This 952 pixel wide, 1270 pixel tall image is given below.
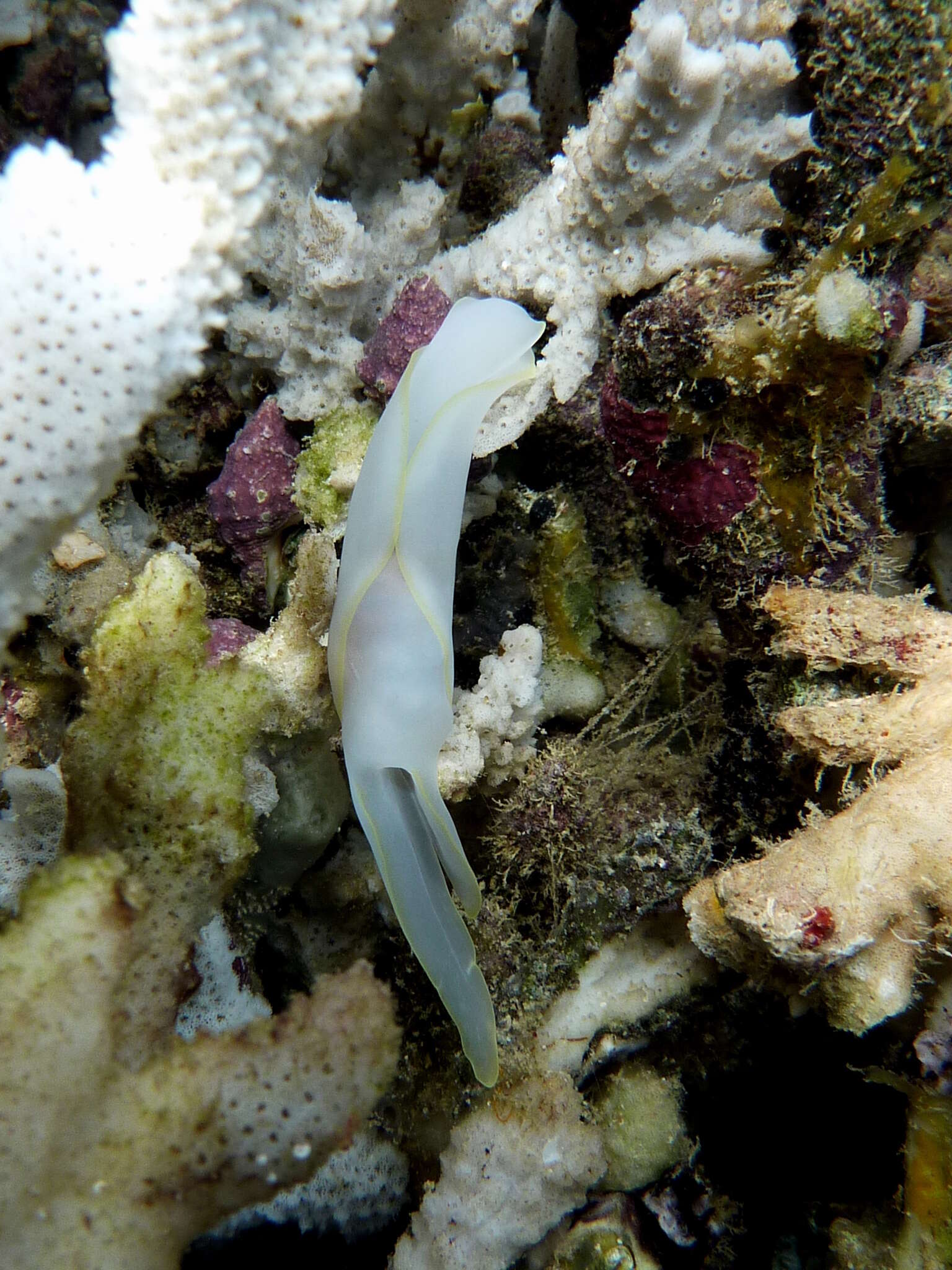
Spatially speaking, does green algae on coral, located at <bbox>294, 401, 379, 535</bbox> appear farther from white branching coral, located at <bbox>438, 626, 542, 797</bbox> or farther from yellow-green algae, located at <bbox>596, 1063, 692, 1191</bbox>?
yellow-green algae, located at <bbox>596, 1063, 692, 1191</bbox>

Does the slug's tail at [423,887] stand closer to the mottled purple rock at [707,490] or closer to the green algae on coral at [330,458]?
the green algae on coral at [330,458]

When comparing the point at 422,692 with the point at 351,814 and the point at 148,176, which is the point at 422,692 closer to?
the point at 351,814

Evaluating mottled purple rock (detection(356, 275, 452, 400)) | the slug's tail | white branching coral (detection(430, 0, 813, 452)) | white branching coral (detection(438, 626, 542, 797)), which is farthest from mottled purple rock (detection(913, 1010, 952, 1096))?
mottled purple rock (detection(356, 275, 452, 400))

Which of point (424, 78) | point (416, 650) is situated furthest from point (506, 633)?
point (424, 78)

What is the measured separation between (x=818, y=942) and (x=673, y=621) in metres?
1.20

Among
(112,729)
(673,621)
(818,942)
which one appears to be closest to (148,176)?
(112,729)

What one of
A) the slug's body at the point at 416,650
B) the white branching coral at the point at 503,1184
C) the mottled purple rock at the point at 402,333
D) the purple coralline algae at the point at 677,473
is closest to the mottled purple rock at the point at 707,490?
the purple coralline algae at the point at 677,473

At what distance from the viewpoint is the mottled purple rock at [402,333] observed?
2.20 m

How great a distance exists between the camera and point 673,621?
251 cm

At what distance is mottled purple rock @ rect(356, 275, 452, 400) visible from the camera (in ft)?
7.23

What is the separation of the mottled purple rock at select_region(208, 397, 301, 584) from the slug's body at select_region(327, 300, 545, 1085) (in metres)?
0.43

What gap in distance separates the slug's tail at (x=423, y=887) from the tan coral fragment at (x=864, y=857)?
2.17 feet

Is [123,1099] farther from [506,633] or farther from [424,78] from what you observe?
[424,78]

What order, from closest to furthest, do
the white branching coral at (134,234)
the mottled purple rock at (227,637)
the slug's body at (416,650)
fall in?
the white branching coral at (134,234) < the slug's body at (416,650) < the mottled purple rock at (227,637)
